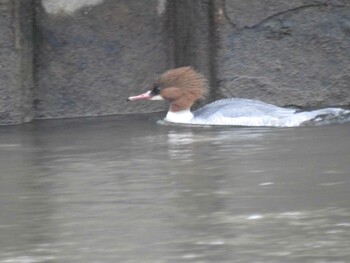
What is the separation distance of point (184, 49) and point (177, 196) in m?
4.41

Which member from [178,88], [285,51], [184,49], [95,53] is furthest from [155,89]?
[285,51]

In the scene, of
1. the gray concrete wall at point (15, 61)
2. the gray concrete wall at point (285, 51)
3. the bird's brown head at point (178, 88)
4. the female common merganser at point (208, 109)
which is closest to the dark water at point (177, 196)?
the female common merganser at point (208, 109)

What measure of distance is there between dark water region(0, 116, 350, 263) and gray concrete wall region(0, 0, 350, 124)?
1269mm

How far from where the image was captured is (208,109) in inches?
396

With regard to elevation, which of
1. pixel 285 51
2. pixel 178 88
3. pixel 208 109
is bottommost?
pixel 208 109

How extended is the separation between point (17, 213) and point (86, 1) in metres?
4.63

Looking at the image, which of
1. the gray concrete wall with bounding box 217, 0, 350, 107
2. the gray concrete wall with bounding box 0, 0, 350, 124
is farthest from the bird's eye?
the gray concrete wall with bounding box 217, 0, 350, 107

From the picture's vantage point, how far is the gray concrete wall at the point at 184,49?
34.4ft

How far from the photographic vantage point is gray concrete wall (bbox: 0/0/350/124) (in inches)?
413

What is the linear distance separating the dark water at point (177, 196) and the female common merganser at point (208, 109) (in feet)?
1.17

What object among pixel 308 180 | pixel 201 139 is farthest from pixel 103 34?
pixel 308 180

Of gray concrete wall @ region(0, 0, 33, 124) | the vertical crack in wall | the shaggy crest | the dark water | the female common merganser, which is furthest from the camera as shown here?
the vertical crack in wall

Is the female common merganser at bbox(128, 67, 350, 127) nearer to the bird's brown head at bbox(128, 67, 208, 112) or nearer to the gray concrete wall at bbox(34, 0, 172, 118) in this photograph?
the bird's brown head at bbox(128, 67, 208, 112)

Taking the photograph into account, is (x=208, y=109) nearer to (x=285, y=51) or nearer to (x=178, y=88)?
(x=178, y=88)
